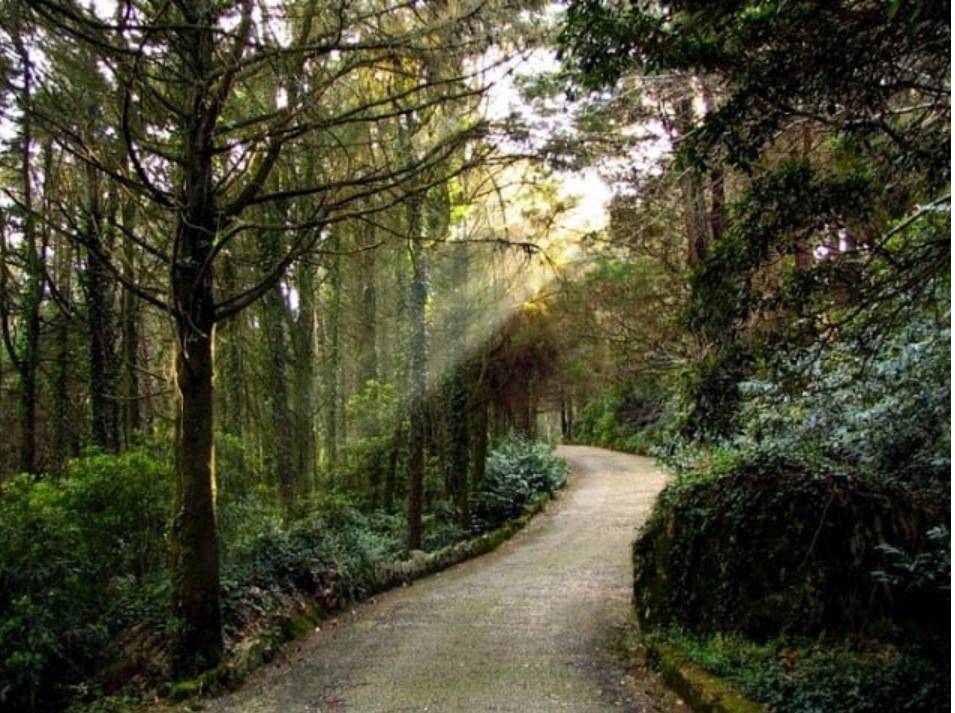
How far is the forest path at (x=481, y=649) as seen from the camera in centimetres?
524

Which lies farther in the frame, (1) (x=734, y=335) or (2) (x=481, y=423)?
(2) (x=481, y=423)

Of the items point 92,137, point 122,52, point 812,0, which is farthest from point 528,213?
point 812,0

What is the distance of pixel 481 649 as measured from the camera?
653 centimetres

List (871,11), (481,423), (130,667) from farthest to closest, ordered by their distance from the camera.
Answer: (481,423) < (130,667) < (871,11)

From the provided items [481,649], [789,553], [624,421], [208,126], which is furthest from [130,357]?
[624,421]

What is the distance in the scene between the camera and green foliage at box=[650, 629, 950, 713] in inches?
152

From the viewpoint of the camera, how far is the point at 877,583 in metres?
4.80

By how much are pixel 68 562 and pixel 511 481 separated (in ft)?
35.7

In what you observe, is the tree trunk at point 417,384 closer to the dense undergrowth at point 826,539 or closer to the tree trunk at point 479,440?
the tree trunk at point 479,440

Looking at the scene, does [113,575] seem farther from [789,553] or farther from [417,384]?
[789,553]

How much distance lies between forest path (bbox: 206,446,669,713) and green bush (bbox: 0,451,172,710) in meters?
1.63

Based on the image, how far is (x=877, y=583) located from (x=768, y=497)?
3.41ft

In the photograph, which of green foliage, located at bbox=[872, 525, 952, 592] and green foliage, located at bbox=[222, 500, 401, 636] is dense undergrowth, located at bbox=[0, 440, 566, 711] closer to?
green foliage, located at bbox=[222, 500, 401, 636]

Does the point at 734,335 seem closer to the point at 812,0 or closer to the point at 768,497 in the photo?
the point at 812,0
